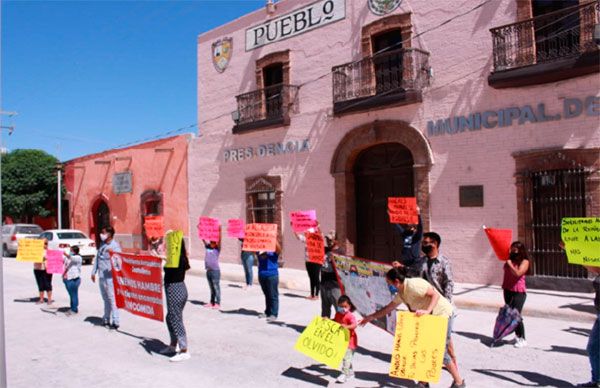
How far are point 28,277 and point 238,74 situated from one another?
9.82m

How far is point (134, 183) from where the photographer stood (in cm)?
2477

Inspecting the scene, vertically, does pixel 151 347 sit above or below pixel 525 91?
below

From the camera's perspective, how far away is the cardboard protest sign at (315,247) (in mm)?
9934

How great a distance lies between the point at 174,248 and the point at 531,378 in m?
4.70

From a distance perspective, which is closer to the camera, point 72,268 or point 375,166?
point 72,268

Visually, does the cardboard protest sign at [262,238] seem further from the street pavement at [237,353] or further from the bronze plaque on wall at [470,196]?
the bronze plaque on wall at [470,196]

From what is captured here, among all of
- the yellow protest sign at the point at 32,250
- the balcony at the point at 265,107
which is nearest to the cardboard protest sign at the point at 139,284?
the yellow protest sign at the point at 32,250

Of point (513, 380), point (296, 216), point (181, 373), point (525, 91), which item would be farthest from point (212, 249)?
point (525, 91)

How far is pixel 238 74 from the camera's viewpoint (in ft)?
64.9

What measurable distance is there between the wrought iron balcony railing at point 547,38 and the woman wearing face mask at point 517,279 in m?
6.01

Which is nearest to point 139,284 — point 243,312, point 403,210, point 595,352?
point 243,312

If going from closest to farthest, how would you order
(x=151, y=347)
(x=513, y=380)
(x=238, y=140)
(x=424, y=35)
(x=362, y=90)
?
1. (x=513, y=380)
2. (x=151, y=347)
3. (x=424, y=35)
4. (x=362, y=90)
5. (x=238, y=140)

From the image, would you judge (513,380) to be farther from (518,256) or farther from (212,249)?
(212,249)

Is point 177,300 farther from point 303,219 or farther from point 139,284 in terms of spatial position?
point 303,219
